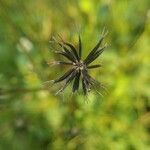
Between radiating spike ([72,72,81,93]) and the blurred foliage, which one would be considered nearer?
radiating spike ([72,72,81,93])

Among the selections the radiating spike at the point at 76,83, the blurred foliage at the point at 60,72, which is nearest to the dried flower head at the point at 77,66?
the radiating spike at the point at 76,83

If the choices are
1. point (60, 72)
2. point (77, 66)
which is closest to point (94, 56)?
point (77, 66)

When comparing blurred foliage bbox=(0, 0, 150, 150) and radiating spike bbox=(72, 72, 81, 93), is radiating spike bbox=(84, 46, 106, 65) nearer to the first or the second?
radiating spike bbox=(72, 72, 81, 93)

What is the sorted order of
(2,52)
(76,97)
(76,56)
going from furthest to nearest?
(2,52)
(76,97)
(76,56)

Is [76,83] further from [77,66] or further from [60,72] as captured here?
[60,72]

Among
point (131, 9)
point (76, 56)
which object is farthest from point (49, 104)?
point (76, 56)

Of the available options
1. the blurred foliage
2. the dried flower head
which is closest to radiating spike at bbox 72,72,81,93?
the dried flower head

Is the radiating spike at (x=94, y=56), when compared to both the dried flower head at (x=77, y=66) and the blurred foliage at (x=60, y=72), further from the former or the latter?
the blurred foliage at (x=60, y=72)

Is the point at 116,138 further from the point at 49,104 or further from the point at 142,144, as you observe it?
the point at 49,104
